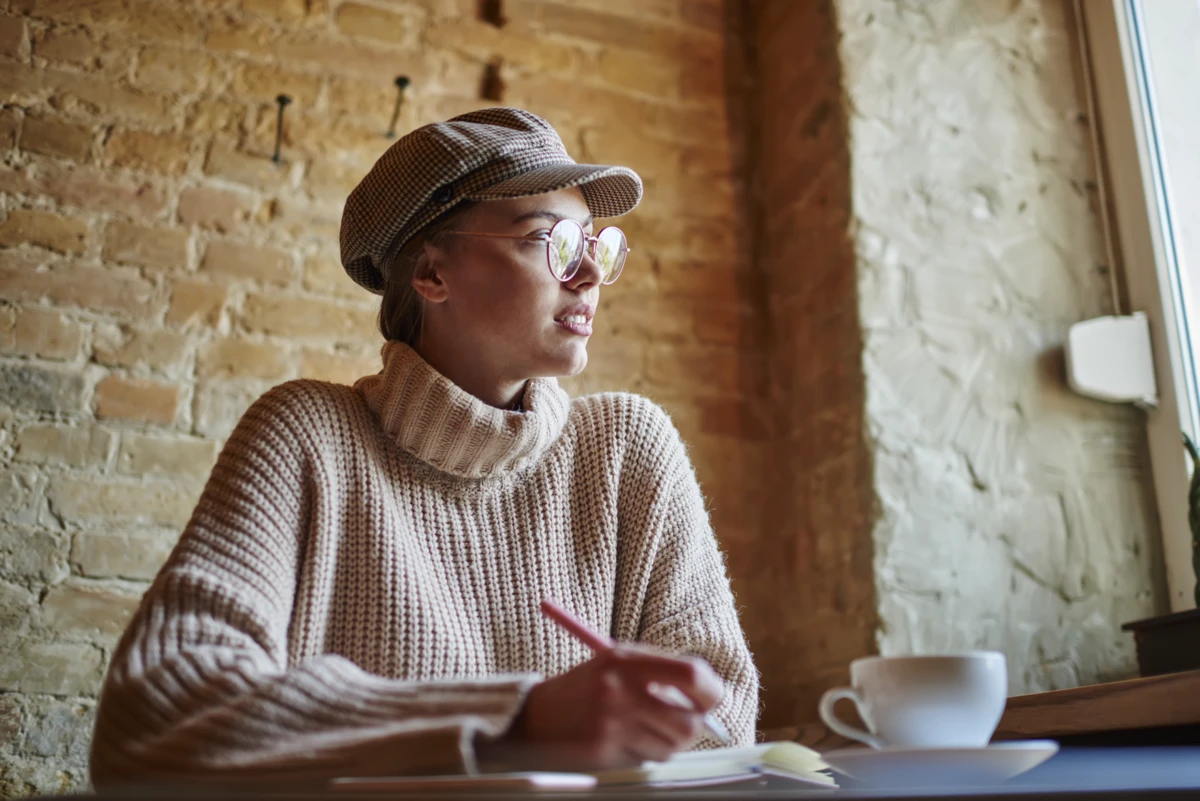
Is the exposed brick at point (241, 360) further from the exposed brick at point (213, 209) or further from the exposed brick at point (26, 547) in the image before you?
the exposed brick at point (26, 547)

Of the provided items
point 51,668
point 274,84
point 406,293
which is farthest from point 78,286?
point 406,293

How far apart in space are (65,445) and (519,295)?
130cm

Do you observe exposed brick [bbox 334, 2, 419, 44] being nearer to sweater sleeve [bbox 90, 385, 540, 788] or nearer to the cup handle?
sweater sleeve [bbox 90, 385, 540, 788]

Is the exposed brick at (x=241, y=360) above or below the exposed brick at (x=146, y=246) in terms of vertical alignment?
below

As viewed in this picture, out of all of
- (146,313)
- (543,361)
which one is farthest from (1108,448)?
(146,313)

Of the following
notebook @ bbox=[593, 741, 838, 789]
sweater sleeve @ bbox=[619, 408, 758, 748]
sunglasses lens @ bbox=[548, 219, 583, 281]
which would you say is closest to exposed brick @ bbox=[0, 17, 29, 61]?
sunglasses lens @ bbox=[548, 219, 583, 281]

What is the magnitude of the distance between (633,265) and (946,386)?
0.88m

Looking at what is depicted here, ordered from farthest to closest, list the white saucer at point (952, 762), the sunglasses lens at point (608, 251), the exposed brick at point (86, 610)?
the exposed brick at point (86, 610)
the sunglasses lens at point (608, 251)
the white saucer at point (952, 762)

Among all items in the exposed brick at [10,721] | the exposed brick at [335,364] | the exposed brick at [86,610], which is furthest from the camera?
the exposed brick at [335,364]

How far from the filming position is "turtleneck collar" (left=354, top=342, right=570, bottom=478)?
4.38 ft

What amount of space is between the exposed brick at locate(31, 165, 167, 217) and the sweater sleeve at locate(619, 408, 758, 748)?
150 cm

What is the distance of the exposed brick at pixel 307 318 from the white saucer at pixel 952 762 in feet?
6.57

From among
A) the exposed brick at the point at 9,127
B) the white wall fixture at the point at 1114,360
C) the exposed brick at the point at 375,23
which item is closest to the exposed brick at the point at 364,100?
the exposed brick at the point at 375,23

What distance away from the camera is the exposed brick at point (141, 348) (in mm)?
2285
